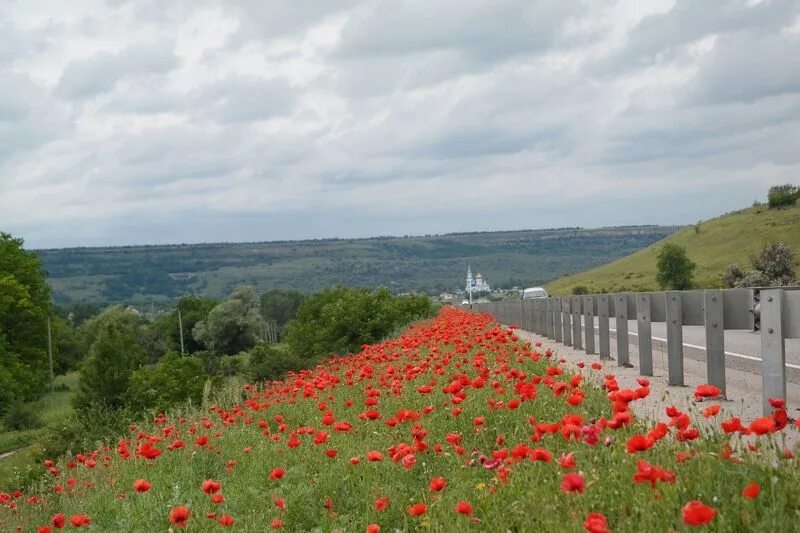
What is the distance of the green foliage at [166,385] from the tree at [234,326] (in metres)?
44.9

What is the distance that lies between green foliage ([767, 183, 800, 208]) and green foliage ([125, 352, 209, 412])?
290 ft

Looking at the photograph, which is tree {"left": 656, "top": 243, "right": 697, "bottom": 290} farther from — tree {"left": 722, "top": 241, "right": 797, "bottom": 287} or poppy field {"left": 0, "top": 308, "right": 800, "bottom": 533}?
poppy field {"left": 0, "top": 308, "right": 800, "bottom": 533}

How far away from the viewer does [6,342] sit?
65.0m

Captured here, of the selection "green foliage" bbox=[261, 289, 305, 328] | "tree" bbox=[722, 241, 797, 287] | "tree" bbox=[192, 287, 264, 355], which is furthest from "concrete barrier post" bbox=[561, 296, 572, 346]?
"green foliage" bbox=[261, 289, 305, 328]

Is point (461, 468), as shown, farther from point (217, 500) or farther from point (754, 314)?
point (754, 314)

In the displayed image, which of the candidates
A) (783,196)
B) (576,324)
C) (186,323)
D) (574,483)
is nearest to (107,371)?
(576,324)

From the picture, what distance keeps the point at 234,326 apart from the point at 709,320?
108 m

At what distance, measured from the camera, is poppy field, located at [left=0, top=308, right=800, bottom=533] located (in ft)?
14.5

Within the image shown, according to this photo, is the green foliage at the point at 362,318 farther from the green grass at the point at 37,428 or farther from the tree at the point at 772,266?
the tree at the point at 772,266

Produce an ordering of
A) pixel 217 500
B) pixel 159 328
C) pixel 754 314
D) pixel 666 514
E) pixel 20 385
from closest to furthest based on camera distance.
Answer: pixel 666 514 < pixel 217 500 < pixel 754 314 < pixel 20 385 < pixel 159 328

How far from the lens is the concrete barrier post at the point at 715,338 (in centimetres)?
1041

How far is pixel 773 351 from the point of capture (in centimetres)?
844

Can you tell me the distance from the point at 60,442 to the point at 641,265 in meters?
113

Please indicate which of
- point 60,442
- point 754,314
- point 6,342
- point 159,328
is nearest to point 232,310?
point 159,328
